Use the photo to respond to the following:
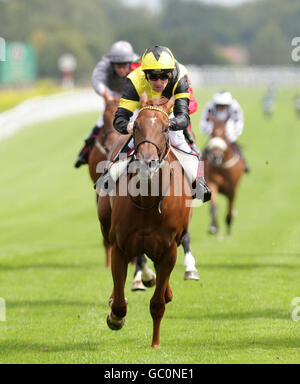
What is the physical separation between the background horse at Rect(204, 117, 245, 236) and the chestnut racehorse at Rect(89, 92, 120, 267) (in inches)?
180

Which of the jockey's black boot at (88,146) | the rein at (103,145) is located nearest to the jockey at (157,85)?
the rein at (103,145)

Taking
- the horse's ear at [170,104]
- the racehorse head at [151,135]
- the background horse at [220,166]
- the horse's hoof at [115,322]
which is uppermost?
the horse's ear at [170,104]

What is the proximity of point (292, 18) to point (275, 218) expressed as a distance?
14975 cm

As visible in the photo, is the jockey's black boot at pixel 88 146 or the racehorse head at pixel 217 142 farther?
the racehorse head at pixel 217 142

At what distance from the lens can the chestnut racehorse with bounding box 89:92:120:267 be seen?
13367mm

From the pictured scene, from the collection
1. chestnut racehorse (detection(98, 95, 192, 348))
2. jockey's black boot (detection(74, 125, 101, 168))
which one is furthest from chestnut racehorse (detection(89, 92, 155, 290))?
chestnut racehorse (detection(98, 95, 192, 348))

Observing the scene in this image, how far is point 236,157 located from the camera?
1912 centimetres

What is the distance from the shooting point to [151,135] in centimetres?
798

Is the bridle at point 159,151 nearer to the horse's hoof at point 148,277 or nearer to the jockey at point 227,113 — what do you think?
the horse's hoof at point 148,277

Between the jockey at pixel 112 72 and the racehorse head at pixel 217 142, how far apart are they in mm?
4288

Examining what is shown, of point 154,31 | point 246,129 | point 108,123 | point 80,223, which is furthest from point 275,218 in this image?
point 154,31

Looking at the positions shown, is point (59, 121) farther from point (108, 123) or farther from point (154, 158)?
point (154, 158)

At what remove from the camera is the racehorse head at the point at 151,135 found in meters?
7.88
